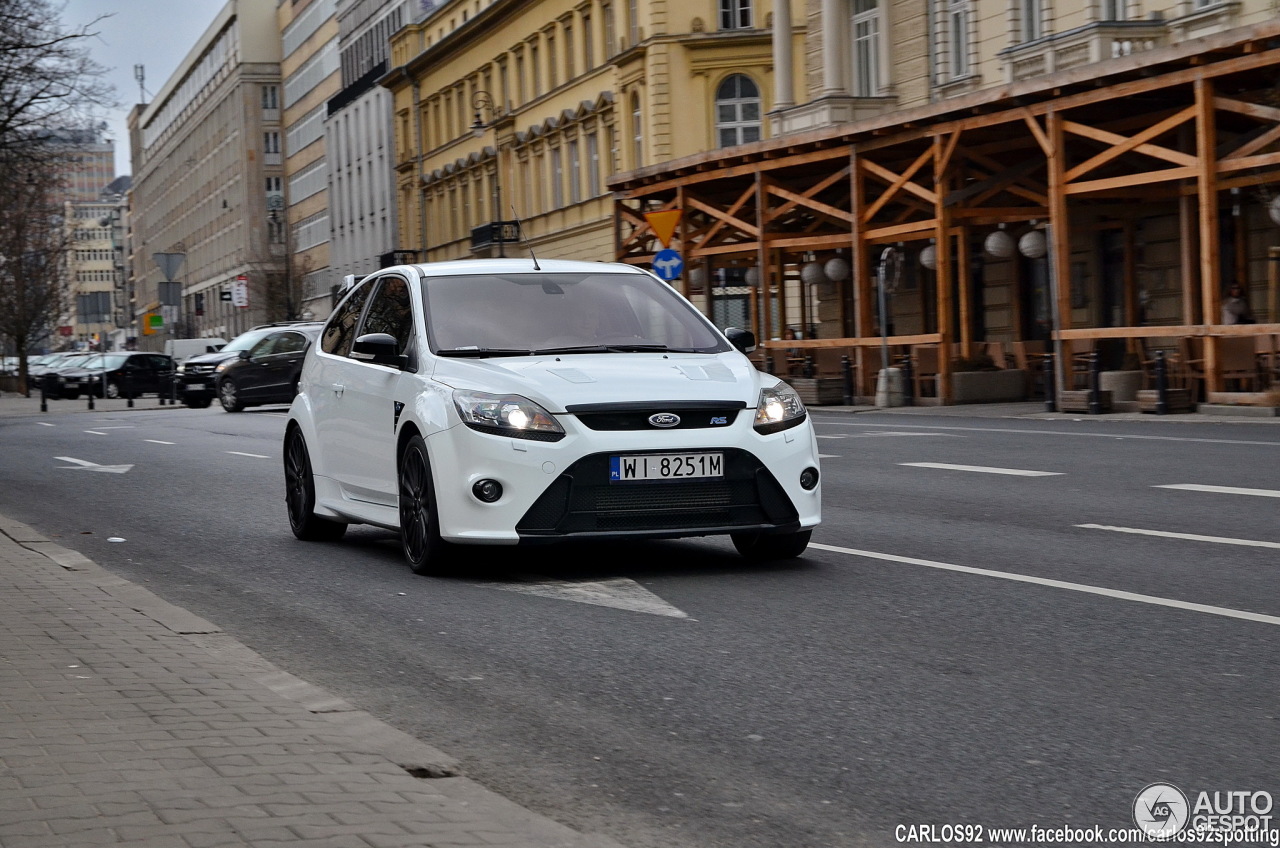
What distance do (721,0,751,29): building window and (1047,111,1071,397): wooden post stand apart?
28947mm

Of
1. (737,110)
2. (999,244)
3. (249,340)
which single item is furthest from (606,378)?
(737,110)

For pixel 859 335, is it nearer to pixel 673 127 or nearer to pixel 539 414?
pixel 673 127

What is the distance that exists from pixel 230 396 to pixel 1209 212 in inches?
826

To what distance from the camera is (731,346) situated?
1002 cm

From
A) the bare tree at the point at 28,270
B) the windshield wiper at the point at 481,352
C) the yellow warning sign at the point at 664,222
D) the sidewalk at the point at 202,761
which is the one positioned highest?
the bare tree at the point at 28,270

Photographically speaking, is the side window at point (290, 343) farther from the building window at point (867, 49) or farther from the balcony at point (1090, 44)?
the balcony at point (1090, 44)

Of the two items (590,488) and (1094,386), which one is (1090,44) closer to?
(1094,386)

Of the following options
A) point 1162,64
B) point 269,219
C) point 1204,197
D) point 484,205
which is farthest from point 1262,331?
point 269,219

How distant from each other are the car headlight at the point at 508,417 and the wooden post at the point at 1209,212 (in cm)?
1692

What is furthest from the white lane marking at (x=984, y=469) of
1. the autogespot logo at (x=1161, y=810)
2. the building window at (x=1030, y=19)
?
the building window at (x=1030, y=19)

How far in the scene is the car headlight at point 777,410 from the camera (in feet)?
29.7

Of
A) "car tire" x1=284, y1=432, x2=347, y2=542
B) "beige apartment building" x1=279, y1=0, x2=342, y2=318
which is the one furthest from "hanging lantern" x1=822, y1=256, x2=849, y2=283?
"beige apartment building" x1=279, y1=0, x2=342, y2=318

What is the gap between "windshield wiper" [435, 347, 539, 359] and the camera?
956 centimetres

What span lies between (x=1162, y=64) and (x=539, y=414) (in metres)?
17.7
